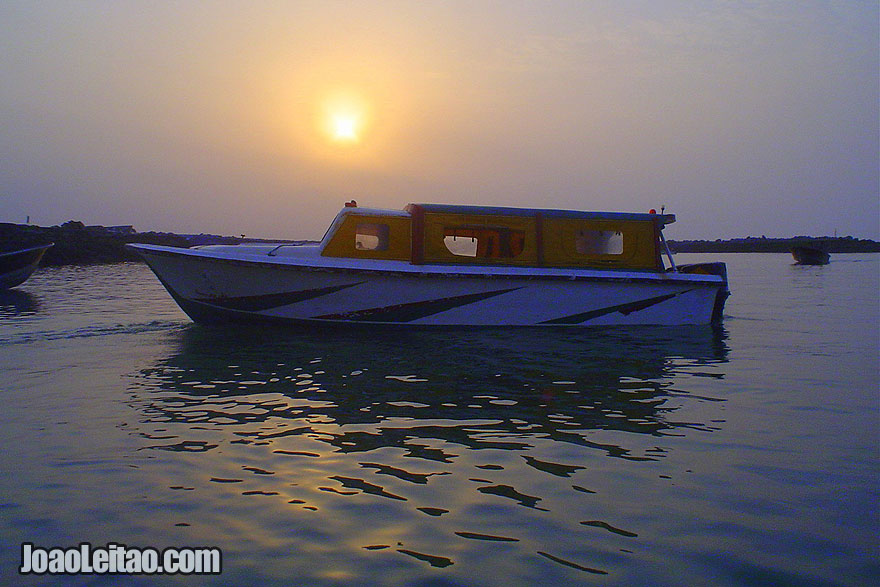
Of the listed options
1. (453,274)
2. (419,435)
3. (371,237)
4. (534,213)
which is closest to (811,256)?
(534,213)

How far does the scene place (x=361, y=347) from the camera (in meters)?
10.9

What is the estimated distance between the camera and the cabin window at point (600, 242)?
45.0 feet

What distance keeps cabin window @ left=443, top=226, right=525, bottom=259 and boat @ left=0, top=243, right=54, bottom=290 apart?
66.9ft

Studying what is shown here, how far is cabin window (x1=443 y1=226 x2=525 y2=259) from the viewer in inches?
520

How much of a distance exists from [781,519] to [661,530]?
83 centimetres

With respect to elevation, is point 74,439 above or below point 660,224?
below

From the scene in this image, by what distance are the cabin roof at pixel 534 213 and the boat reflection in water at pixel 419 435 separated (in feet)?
10.7

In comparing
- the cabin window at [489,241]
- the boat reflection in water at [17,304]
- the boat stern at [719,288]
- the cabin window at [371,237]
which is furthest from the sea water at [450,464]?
the boat reflection in water at [17,304]

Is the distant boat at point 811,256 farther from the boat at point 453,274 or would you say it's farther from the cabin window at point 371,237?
the cabin window at point 371,237

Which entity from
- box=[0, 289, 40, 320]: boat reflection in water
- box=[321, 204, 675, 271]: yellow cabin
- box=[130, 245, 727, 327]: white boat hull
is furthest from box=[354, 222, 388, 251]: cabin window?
box=[0, 289, 40, 320]: boat reflection in water

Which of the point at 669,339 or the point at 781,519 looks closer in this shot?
the point at 781,519

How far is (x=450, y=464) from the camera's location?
4.93 meters

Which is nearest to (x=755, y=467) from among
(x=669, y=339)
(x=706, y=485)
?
(x=706, y=485)

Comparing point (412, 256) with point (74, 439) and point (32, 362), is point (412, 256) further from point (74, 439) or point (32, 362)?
point (74, 439)
